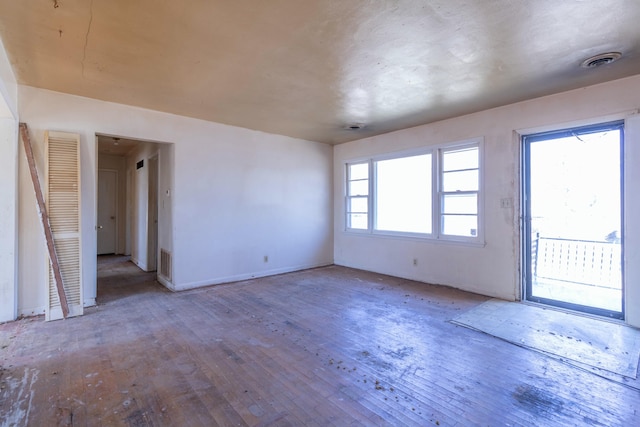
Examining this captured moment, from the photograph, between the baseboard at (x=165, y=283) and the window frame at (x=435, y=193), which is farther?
the baseboard at (x=165, y=283)

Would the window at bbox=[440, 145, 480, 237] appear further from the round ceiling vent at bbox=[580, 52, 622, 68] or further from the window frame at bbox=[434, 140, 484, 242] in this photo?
the round ceiling vent at bbox=[580, 52, 622, 68]

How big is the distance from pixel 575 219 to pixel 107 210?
9471 mm

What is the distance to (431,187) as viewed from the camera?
16.2 feet

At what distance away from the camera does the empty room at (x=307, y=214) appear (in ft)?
6.71

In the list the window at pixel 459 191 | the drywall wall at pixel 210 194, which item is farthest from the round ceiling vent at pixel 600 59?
the drywall wall at pixel 210 194

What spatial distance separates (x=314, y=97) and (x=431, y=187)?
7.98ft

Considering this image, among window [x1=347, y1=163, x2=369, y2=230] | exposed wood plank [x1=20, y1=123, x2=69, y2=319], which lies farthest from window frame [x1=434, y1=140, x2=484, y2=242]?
exposed wood plank [x1=20, y1=123, x2=69, y2=319]

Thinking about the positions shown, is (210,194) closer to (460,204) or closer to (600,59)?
(460,204)

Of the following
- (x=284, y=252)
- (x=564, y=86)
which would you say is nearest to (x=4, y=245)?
(x=284, y=252)

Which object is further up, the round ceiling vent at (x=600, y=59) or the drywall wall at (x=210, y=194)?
the round ceiling vent at (x=600, y=59)

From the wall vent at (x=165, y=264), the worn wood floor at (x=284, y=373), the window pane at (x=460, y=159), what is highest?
the window pane at (x=460, y=159)

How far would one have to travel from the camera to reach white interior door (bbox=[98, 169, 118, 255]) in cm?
776

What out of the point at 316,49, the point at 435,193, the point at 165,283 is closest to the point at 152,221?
the point at 165,283

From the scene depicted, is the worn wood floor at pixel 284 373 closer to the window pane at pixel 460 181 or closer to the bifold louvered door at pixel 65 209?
the bifold louvered door at pixel 65 209
